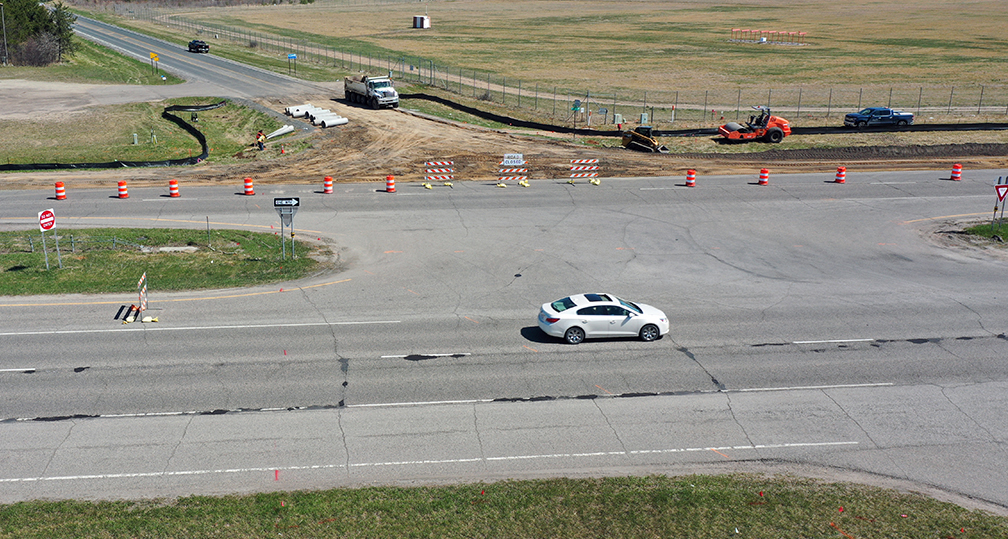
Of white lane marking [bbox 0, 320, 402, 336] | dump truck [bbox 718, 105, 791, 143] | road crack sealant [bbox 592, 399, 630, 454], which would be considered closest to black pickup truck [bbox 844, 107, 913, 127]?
dump truck [bbox 718, 105, 791, 143]

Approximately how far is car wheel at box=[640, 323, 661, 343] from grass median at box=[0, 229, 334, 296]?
13.9 meters

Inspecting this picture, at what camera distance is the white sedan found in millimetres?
24172

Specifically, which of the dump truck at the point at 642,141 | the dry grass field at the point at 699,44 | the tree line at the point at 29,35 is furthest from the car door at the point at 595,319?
the tree line at the point at 29,35

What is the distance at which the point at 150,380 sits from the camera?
21422mm

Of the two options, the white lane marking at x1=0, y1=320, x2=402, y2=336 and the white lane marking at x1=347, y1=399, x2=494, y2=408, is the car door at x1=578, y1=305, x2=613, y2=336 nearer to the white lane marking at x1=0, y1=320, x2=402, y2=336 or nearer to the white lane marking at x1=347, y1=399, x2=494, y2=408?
the white lane marking at x1=347, y1=399, x2=494, y2=408

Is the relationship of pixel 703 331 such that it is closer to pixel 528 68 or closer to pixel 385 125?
pixel 385 125

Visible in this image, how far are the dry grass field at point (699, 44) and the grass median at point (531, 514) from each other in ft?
190

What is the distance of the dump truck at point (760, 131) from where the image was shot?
55500 mm

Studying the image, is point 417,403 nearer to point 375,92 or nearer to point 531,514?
point 531,514

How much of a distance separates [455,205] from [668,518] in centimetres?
2769

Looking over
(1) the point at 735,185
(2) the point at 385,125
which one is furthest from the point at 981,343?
(2) the point at 385,125

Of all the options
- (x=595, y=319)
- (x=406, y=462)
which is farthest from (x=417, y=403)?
(x=595, y=319)

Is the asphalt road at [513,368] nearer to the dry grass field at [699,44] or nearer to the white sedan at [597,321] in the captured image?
the white sedan at [597,321]

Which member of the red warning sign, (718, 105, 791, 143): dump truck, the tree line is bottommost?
the red warning sign
